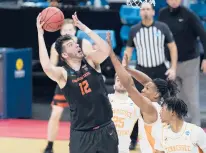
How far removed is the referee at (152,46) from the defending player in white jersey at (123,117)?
1.89 meters

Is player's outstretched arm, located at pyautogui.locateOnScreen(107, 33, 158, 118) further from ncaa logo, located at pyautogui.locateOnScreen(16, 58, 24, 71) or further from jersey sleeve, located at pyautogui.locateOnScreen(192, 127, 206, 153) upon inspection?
ncaa logo, located at pyautogui.locateOnScreen(16, 58, 24, 71)

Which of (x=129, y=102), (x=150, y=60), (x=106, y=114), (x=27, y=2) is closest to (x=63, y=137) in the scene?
(x=150, y=60)

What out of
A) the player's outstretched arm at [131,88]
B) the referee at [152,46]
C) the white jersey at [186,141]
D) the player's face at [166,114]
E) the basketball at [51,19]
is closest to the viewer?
the player's outstretched arm at [131,88]

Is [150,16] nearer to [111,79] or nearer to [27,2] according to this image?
[111,79]

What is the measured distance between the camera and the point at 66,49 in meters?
6.94

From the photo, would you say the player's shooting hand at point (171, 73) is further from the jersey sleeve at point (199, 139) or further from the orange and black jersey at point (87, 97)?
the jersey sleeve at point (199, 139)

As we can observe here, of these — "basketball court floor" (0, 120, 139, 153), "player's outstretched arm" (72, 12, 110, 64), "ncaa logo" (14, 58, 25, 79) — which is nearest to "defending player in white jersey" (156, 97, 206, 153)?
"player's outstretched arm" (72, 12, 110, 64)

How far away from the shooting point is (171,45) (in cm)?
959

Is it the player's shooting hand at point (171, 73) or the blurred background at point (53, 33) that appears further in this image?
the blurred background at point (53, 33)

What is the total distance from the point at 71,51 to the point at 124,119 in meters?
1.14

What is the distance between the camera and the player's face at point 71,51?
22.5 feet

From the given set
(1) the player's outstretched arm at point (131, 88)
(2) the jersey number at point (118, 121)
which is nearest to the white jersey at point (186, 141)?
(1) the player's outstretched arm at point (131, 88)

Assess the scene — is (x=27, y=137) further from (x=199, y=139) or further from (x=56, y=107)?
(x=199, y=139)

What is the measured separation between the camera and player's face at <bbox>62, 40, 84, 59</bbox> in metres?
6.87
